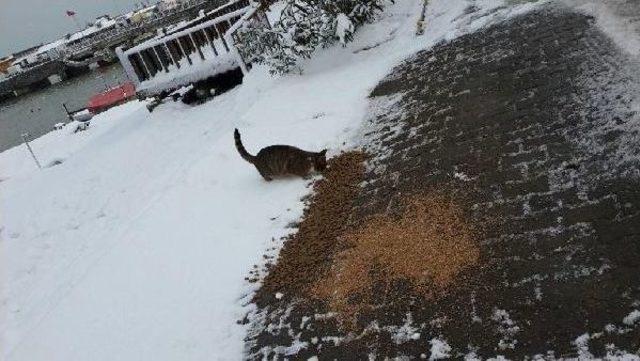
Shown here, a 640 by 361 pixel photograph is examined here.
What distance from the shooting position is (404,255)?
157 inches

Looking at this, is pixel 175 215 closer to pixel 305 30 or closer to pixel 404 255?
pixel 404 255

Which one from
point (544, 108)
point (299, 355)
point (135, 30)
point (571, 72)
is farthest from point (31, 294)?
point (135, 30)

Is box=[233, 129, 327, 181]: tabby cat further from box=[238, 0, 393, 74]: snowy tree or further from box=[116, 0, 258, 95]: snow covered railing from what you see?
box=[116, 0, 258, 95]: snow covered railing

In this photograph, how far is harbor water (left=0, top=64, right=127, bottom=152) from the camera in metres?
34.0

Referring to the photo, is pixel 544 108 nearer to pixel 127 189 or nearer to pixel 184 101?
pixel 127 189

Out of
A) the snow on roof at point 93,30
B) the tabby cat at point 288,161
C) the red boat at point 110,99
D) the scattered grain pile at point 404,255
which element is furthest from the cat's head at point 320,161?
the snow on roof at point 93,30

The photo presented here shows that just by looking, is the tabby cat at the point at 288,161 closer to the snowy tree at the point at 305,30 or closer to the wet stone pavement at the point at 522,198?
the wet stone pavement at the point at 522,198

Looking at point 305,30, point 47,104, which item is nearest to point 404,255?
point 305,30

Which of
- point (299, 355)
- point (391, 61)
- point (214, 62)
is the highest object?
point (214, 62)

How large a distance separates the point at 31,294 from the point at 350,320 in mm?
4379

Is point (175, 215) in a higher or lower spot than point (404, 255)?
higher

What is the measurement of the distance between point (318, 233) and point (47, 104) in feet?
161

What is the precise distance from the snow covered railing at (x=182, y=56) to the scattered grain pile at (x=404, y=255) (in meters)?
7.70

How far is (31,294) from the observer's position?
20.0ft
